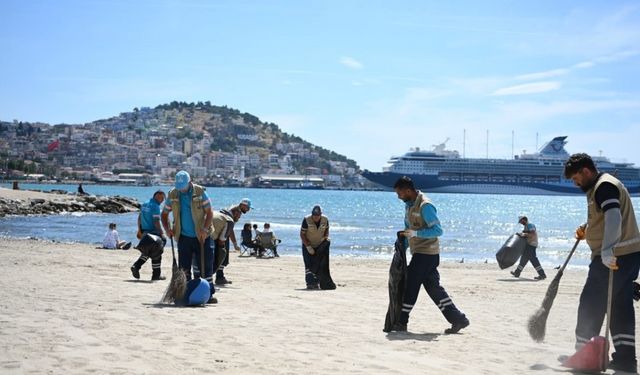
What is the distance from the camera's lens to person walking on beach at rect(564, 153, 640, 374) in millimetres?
5840

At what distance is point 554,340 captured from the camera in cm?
766

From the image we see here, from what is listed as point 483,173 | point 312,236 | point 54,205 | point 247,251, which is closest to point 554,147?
point 483,173

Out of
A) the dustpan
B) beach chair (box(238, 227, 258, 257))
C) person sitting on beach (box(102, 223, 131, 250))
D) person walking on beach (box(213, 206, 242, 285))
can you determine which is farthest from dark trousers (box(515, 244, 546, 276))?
person sitting on beach (box(102, 223, 131, 250))

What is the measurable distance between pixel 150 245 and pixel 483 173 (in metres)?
121

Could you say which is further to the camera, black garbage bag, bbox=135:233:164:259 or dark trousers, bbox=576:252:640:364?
black garbage bag, bbox=135:233:164:259

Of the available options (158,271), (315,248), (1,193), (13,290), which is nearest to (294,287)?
(315,248)

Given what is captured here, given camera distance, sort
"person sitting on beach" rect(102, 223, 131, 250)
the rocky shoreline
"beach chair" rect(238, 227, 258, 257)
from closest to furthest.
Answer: "beach chair" rect(238, 227, 258, 257)
"person sitting on beach" rect(102, 223, 131, 250)
the rocky shoreline

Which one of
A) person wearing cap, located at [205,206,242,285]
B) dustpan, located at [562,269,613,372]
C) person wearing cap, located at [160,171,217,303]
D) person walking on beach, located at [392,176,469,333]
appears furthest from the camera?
person wearing cap, located at [205,206,242,285]

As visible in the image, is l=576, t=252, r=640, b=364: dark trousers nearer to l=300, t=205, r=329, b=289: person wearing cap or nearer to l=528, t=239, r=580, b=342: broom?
l=528, t=239, r=580, b=342: broom

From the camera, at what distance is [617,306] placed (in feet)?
19.9

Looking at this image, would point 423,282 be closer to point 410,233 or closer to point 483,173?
point 410,233

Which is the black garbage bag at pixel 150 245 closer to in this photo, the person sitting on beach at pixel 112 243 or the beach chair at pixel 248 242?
the beach chair at pixel 248 242

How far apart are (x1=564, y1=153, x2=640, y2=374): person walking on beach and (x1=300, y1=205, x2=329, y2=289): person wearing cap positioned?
6.21 meters

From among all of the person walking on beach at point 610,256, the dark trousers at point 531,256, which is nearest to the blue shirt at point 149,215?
the person walking on beach at point 610,256
